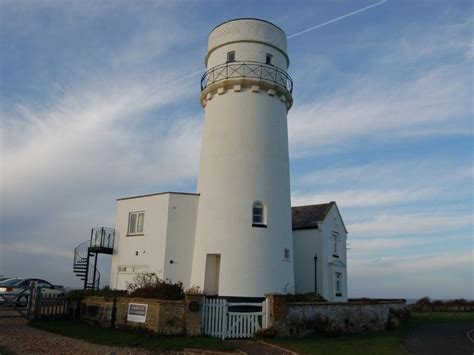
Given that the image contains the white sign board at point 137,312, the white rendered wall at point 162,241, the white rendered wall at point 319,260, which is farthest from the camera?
the white rendered wall at point 319,260

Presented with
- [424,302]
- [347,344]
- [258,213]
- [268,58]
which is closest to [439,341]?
[347,344]

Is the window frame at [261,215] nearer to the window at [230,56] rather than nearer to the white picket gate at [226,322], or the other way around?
the white picket gate at [226,322]

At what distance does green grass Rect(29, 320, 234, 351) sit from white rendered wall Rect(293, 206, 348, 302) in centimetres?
1405

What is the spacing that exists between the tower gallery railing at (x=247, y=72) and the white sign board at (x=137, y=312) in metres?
11.1

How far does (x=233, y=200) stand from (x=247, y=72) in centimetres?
614

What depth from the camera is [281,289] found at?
64.2 feet

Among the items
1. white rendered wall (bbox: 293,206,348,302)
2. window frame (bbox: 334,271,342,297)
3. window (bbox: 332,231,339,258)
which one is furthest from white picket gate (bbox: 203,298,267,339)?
window (bbox: 332,231,339,258)

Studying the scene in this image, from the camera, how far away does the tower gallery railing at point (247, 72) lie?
20.8 metres

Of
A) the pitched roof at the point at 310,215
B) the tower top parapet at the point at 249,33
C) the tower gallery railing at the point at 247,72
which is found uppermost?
the tower top parapet at the point at 249,33

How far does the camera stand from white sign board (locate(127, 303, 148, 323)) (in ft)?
50.2

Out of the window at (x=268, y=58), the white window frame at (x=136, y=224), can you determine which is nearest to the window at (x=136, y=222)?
the white window frame at (x=136, y=224)

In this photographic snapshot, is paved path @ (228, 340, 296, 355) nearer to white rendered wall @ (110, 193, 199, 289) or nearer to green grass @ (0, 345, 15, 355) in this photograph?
green grass @ (0, 345, 15, 355)

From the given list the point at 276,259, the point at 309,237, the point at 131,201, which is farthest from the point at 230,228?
the point at 309,237

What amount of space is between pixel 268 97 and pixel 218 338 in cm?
1151
